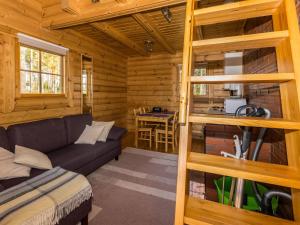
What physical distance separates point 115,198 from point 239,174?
1.80 metres

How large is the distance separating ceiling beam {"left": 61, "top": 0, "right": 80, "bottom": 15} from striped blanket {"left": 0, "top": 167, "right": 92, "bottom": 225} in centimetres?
221

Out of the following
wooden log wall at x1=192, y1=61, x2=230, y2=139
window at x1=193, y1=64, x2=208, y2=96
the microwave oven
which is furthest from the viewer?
window at x1=193, y1=64, x2=208, y2=96

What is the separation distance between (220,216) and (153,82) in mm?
5025

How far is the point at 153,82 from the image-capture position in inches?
223

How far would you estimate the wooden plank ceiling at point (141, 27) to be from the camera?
2792mm

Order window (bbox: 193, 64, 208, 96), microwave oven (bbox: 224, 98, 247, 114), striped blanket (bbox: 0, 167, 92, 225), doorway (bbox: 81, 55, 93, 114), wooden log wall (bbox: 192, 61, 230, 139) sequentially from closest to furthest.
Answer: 1. striped blanket (bbox: 0, 167, 92, 225)
2. microwave oven (bbox: 224, 98, 247, 114)
3. doorway (bbox: 81, 55, 93, 114)
4. wooden log wall (bbox: 192, 61, 230, 139)
5. window (bbox: 193, 64, 208, 96)

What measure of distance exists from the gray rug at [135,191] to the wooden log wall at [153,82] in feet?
8.20

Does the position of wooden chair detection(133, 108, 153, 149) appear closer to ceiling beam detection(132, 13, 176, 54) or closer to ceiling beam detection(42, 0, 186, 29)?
ceiling beam detection(132, 13, 176, 54)

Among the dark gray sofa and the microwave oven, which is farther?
the microwave oven

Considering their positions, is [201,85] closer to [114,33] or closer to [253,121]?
[114,33]

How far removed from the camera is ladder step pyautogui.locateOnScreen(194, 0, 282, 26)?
0.96m

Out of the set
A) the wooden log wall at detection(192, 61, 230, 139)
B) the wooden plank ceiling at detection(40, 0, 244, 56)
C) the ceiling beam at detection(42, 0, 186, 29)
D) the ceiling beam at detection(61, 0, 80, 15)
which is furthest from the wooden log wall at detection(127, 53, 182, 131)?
the ceiling beam at detection(61, 0, 80, 15)

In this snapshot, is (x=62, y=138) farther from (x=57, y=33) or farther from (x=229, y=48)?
(x=229, y=48)

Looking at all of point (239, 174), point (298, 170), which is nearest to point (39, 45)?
point (239, 174)
